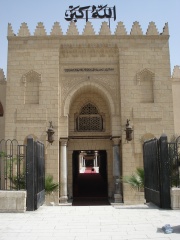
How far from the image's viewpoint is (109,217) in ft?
21.8

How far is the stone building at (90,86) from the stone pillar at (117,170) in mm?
44

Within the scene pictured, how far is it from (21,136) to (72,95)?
9.77 ft

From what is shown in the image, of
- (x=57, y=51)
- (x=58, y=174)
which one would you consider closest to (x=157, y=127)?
(x=58, y=174)

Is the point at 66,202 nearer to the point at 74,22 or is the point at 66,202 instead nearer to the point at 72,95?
the point at 72,95

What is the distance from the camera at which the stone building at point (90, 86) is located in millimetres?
13789

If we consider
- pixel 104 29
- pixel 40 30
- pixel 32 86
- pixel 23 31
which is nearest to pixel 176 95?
pixel 104 29

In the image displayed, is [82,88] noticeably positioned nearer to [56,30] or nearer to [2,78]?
[56,30]

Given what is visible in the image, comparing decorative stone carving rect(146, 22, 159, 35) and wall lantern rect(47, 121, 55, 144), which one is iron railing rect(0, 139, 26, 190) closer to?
wall lantern rect(47, 121, 55, 144)

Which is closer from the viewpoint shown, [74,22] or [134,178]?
[134,178]

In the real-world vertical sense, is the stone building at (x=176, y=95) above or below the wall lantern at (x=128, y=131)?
above

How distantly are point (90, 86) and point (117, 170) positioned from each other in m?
4.08

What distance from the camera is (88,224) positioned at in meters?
5.90

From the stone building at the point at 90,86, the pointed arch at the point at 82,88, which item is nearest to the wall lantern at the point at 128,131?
the stone building at the point at 90,86

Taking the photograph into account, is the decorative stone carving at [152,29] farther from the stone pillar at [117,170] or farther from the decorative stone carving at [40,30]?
the stone pillar at [117,170]
